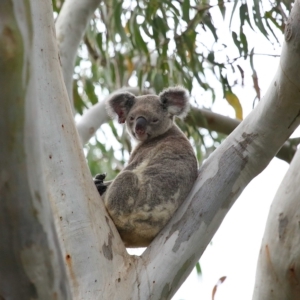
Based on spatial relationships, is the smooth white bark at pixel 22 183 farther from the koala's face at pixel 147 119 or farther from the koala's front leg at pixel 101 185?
the koala's face at pixel 147 119

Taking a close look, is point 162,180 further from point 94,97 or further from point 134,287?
point 94,97

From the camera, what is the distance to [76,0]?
3752 millimetres

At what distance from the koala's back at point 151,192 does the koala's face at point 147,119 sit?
425 mm

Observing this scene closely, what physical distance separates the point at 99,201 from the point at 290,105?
0.82 metres

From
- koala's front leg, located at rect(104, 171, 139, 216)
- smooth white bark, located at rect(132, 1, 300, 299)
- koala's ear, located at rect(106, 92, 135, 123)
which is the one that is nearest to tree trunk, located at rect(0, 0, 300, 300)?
smooth white bark, located at rect(132, 1, 300, 299)

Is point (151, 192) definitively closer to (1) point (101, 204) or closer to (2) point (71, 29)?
(1) point (101, 204)

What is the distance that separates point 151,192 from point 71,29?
1.35 meters

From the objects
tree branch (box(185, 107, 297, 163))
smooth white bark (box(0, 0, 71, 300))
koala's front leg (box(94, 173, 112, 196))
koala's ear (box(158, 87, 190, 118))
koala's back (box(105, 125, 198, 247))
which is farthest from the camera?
tree branch (box(185, 107, 297, 163))

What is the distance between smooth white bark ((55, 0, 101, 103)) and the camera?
3492 mm

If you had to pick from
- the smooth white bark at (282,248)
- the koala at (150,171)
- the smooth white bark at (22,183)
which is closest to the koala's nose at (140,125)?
the koala at (150,171)

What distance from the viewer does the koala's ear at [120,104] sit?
3.75m

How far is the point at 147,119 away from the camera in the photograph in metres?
3.62

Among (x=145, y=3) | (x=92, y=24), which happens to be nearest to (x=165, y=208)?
(x=145, y=3)

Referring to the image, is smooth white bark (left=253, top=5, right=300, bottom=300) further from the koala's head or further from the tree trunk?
the koala's head
